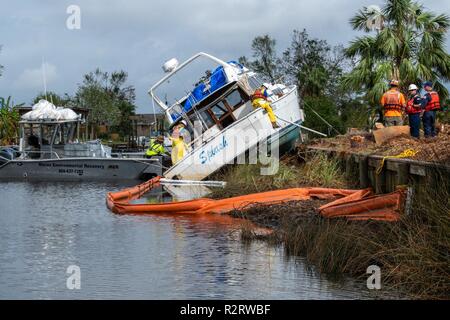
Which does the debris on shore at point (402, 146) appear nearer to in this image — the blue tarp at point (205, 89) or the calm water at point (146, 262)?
the calm water at point (146, 262)

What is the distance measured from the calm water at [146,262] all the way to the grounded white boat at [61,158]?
44.4ft

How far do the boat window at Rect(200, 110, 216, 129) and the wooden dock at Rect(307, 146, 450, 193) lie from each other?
17.9ft

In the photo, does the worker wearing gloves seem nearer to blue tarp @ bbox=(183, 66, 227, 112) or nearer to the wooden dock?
blue tarp @ bbox=(183, 66, 227, 112)

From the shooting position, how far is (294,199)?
64.5 feet

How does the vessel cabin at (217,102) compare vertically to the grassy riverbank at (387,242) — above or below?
above

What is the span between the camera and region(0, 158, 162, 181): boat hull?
36.3m

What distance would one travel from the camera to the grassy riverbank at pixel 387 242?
11.1 m

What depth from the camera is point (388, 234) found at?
12.8 m

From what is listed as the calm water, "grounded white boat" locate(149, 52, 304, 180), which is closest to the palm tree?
"grounded white boat" locate(149, 52, 304, 180)

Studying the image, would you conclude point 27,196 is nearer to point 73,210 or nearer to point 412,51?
point 73,210

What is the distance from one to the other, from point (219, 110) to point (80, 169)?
34.6ft

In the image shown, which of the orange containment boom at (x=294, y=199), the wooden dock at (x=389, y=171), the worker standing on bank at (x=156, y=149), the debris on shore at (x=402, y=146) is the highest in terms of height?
the worker standing on bank at (x=156, y=149)

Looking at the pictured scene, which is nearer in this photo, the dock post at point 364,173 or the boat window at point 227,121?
the dock post at point 364,173

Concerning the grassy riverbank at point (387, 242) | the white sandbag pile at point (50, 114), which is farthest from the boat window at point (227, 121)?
the white sandbag pile at point (50, 114)
